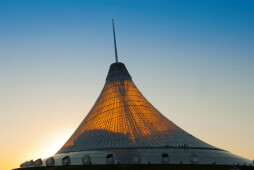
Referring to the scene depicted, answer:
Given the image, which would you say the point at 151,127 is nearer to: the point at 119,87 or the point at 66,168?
the point at 119,87

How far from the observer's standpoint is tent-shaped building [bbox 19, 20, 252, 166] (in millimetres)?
30750

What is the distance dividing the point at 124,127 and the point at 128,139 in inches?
112

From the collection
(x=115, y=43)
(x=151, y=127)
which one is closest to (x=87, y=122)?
(x=151, y=127)

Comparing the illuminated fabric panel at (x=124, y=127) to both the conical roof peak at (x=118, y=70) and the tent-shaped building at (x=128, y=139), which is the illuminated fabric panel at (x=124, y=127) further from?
the conical roof peak at (x=118, y=70)

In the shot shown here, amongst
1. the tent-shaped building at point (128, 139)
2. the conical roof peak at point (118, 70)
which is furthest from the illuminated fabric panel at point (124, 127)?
the conical roof peak at point (118, 70)

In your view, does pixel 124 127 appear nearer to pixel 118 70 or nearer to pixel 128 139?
pixel 128 139

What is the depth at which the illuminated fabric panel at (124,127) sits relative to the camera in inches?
1420

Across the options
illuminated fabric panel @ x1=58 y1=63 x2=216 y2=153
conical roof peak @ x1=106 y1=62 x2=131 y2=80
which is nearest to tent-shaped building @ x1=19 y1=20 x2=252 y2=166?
illuminated fabric panel @ x1=58 y1=63 x2=216 y2=153

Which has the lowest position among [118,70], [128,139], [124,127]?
[128,139]

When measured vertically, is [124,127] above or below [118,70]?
below

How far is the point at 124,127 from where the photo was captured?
38594 millimetres

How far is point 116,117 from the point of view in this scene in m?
40.6

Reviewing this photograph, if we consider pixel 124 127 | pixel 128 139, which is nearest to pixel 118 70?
pixel 124 127

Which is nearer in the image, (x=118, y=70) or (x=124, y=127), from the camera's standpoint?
(x=124, y=127)
